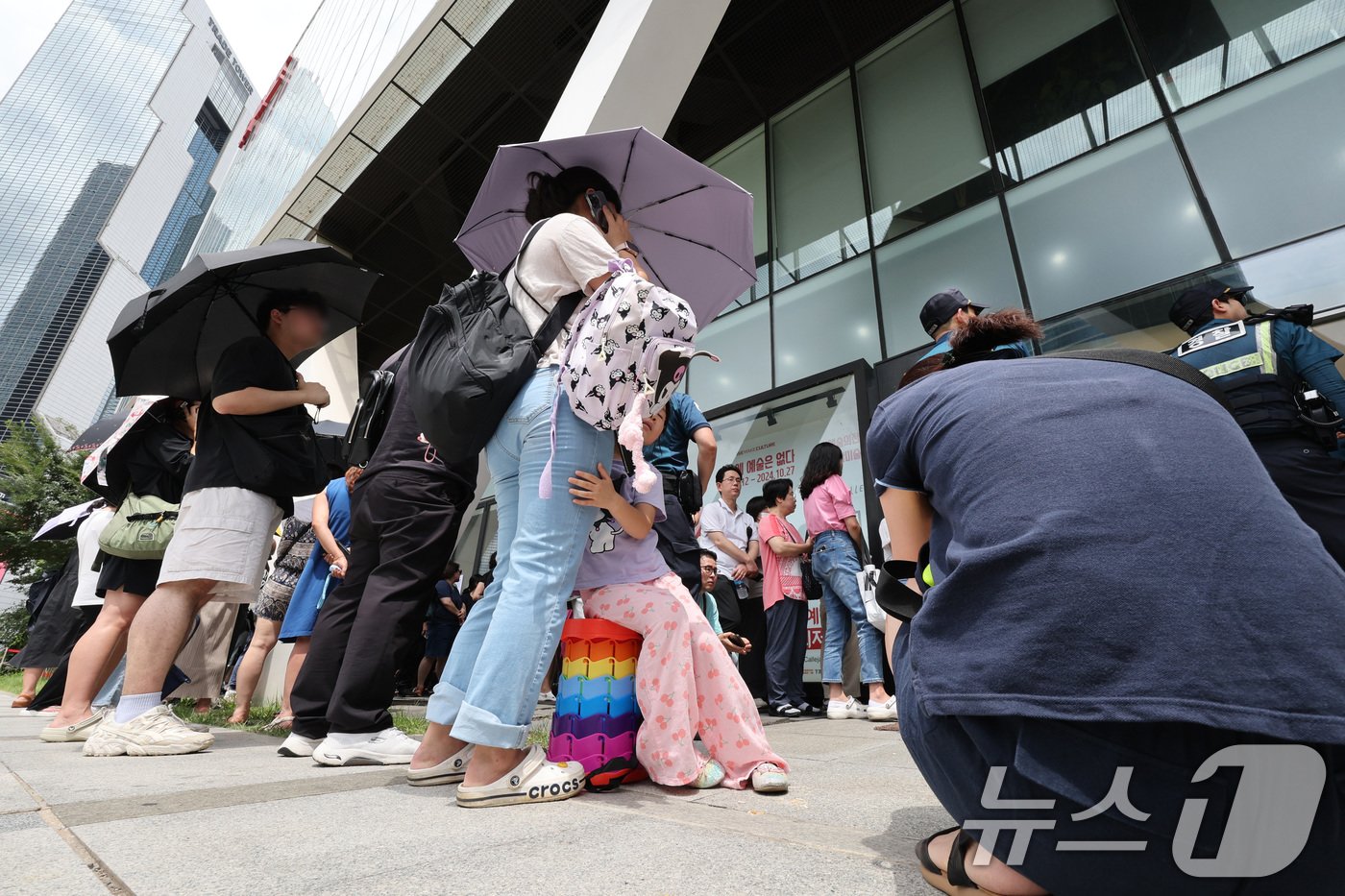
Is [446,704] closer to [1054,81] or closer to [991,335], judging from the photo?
[991,335]

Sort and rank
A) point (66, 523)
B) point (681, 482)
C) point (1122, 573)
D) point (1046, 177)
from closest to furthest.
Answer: point (1122, 573) → point (681, 482) → point (66, 523) → point (1046, 177)

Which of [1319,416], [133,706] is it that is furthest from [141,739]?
[1319,416]

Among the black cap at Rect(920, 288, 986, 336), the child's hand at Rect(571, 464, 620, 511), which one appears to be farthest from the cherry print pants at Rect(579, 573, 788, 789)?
the black cap at Rect(920, 288, 986, 336)

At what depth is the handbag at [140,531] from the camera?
2.87m

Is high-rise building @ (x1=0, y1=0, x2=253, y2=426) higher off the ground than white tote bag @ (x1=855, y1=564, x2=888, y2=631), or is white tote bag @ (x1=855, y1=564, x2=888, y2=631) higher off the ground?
high-rise building @ (x1=0, y1=0, x2=253, y2=426)

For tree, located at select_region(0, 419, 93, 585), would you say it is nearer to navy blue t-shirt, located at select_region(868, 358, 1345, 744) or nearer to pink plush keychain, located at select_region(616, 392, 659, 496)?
pink plush keychain, located at select_region(616, 392, 659, 496)

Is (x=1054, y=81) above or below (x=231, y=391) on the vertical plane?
above

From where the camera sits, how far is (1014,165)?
6.27 meters

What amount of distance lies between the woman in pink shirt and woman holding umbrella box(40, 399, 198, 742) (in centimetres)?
351

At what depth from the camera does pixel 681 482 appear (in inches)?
116

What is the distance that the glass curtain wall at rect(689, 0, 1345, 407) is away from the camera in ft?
16.2

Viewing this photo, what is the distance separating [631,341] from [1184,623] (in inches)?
47.8

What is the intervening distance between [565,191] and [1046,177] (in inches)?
222

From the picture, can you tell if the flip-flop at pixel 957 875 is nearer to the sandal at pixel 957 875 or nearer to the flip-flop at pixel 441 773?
the sandal at pixel 957 875
